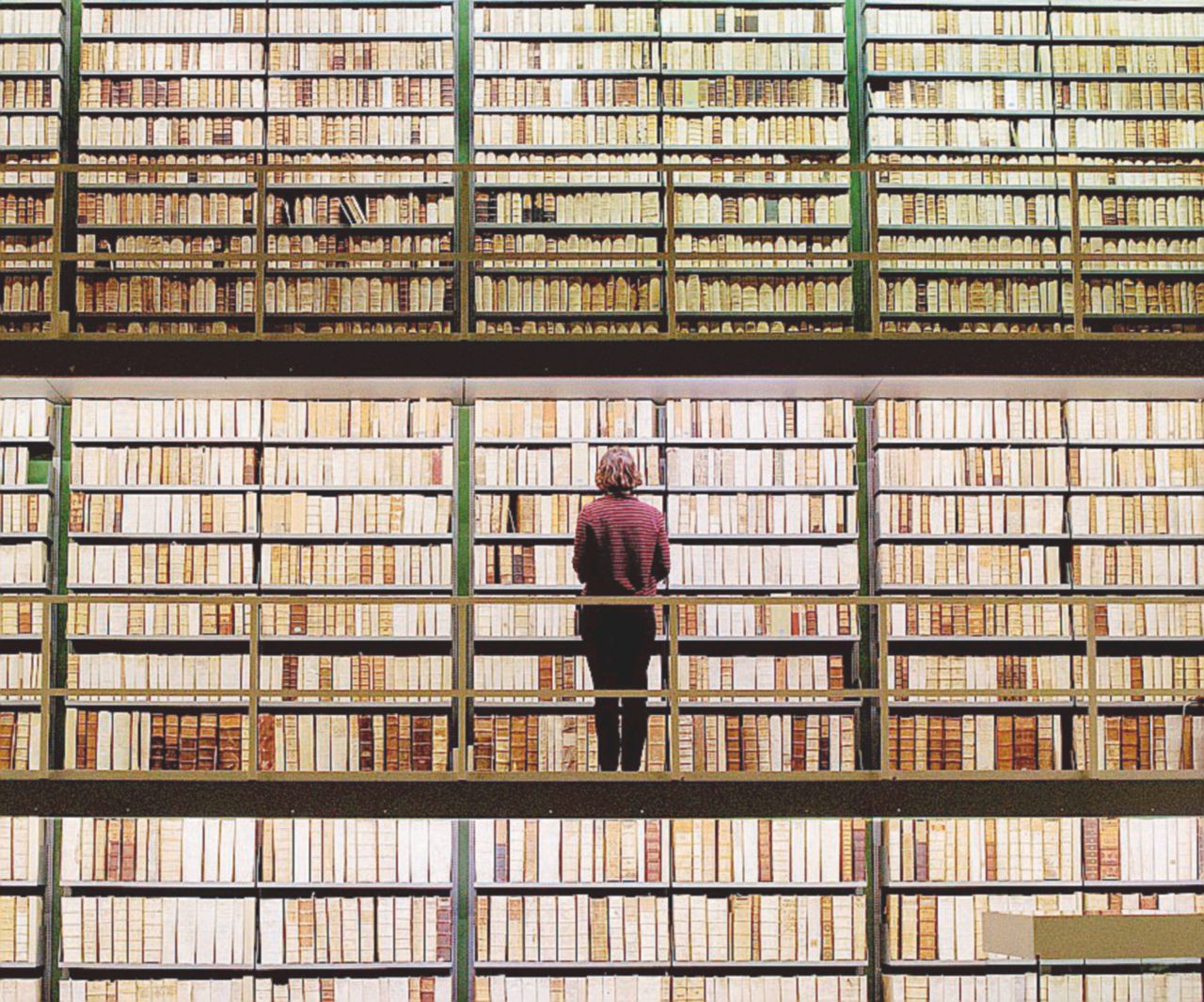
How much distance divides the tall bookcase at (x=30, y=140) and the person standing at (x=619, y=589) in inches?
107

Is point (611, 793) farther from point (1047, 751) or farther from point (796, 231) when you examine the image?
point (796, 231)

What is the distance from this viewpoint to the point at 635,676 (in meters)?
5.04

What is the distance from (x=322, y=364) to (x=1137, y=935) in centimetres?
326

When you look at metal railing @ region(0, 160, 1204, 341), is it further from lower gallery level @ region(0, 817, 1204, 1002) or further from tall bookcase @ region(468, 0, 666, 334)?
lower gallery level @ region(0, 817, 1204, 1002)

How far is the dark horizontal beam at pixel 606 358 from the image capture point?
212 inches

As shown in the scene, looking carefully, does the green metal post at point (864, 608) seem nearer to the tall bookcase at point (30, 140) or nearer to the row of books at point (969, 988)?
the row of books at point (969, 988)

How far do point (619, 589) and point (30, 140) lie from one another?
10.7 feet

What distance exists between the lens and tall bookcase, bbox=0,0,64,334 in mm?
6477

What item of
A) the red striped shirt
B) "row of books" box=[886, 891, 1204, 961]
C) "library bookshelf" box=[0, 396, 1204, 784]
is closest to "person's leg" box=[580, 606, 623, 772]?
the red striped shirt

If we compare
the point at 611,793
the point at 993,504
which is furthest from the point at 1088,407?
the point at 611,793

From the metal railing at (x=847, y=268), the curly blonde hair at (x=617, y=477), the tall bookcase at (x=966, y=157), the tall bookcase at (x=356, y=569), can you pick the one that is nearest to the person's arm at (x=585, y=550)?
the curly blonde hair at (x=617, y=477)

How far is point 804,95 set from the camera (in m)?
6.57

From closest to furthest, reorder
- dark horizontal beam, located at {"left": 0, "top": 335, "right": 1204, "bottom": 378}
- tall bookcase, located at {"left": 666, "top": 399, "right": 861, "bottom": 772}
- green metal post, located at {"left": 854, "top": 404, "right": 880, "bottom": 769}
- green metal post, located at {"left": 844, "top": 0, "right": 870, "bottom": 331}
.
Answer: dark horizontal beam, located at {"left": 0, "top": 335, "right": 1204, "bottom": 378}, tall bookcase, located at {"left": 666, "top": 399, "right": 861, "bottom": 772}, green metal post, located at {"left": 854, "top": 404, "right": 880, "bottom": 769}, green metal post, located at {"left": 844, "top": 0, "right": 870, "bottom": 331}

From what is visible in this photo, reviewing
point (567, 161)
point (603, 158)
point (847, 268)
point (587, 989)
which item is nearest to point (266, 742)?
point (587, 989)
